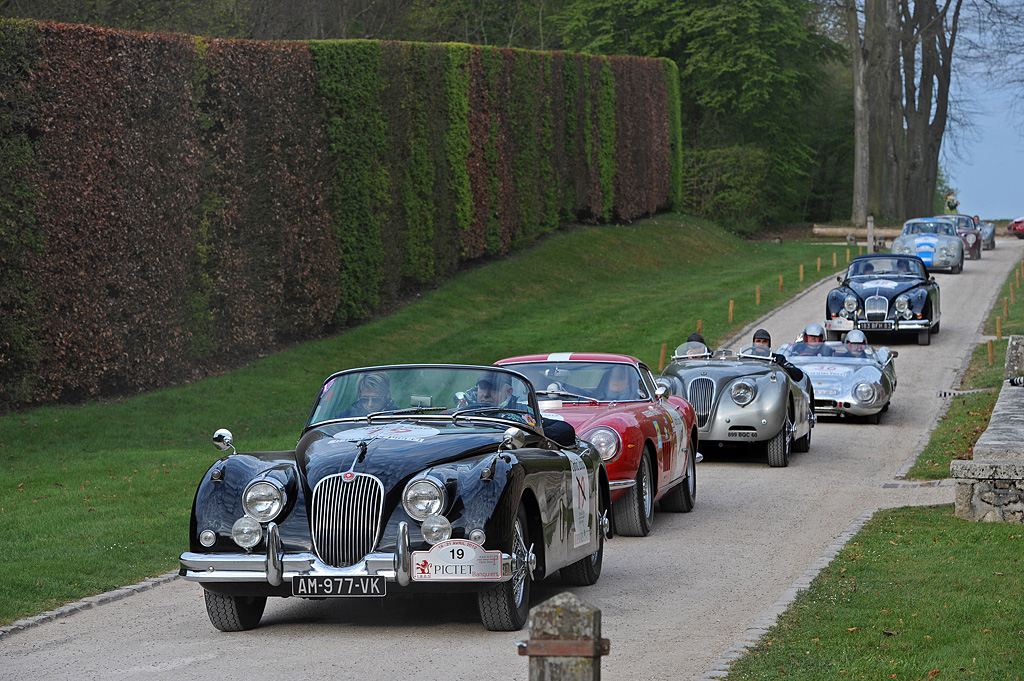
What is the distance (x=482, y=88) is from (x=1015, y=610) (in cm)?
2924

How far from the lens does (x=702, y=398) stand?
16.5 m

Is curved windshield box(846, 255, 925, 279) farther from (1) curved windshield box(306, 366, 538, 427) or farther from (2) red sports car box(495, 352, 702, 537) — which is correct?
(1) curved windshield box(306, 366, 538, 427)

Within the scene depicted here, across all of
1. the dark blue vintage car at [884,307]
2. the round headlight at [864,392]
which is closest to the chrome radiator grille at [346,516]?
the round headlight at [864,392]

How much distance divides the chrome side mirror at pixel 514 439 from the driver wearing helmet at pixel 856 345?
44.1 feet

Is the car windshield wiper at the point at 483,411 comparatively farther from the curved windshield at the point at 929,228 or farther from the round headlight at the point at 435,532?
the curved windshield at the point at 929,228

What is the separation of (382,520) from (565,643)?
364 centimetres

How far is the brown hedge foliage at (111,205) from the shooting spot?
19766 mm

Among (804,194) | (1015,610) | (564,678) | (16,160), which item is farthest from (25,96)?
(804,194)

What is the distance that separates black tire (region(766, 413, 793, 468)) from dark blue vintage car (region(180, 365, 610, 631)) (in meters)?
8.06

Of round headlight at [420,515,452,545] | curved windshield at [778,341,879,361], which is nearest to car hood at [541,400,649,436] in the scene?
round headlight at [420,515,452,545]

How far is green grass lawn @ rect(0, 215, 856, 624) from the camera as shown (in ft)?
36.3

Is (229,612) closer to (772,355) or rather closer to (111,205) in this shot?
(772,355)

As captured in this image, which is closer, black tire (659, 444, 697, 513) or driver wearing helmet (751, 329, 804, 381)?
black tire (659, 444, 697, 513)

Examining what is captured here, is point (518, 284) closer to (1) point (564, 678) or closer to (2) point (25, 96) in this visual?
(2) point (25, 96)
